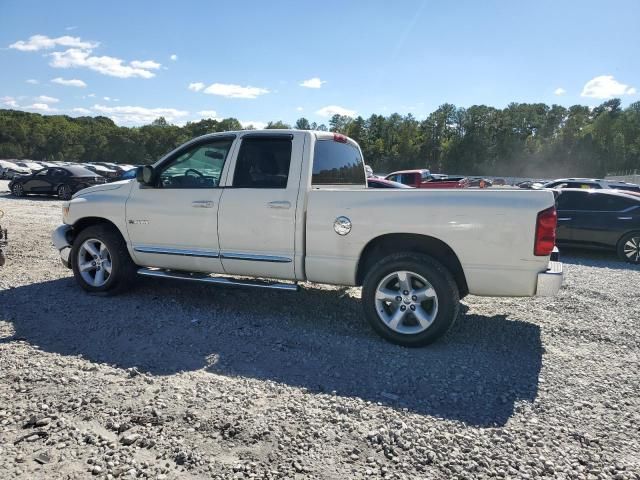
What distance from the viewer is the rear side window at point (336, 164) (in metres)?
5.12

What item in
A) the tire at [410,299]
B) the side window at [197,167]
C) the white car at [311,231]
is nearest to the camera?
the white car at [311,231]

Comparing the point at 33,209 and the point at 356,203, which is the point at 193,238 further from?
the point at 33,209

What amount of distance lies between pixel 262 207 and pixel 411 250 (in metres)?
1.57

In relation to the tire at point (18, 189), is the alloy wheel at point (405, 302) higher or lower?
lower

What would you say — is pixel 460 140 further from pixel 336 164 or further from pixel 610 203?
pixel 336 164

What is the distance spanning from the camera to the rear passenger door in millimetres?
4730

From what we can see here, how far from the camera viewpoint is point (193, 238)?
5.20 meters

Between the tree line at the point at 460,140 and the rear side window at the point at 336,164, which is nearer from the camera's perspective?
the rear side window at the point at 336,164

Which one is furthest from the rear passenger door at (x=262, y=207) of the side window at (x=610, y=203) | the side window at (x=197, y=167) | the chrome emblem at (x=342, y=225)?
the side window at (x=610, y=203)

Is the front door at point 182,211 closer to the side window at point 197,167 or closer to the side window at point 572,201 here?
the side window at point 197,167

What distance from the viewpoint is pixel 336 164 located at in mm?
5539

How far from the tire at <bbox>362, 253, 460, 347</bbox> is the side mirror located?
2762 millimetres

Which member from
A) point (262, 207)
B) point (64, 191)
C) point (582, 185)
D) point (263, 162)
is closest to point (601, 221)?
point (263, 162)

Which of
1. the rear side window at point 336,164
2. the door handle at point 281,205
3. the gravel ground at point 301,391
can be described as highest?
the rear side window at point 336,164
